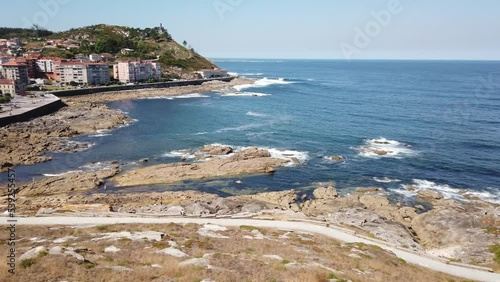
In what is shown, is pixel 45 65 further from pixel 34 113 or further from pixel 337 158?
pixel 337 158

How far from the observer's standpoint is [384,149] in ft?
228

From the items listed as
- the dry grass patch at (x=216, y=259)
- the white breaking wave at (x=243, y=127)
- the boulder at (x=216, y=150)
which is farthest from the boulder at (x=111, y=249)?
the white breaking wave at (x=243, y=127)

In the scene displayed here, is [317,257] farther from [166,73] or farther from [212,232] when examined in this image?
[166,73]

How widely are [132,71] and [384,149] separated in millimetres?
122933

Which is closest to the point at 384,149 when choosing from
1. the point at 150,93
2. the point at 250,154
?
the point at 250,154

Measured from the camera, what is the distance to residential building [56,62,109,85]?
140125 mm

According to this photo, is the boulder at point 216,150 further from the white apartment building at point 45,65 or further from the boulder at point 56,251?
the white apartment building at point 45,65

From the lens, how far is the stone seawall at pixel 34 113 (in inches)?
3093

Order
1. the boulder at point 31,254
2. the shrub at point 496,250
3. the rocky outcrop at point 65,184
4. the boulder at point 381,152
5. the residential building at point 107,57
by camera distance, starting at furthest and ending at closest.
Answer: the residential building at point 107,57, the boulder at point 381,152, the rocky outcrop at point 65,184, the shrub at point 496,250, the boulder at point 31,254

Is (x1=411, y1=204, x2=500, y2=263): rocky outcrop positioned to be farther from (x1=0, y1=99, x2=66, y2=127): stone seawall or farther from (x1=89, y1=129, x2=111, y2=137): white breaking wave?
(x1=0, y1=99, x2=66, y2=127): stone seawall

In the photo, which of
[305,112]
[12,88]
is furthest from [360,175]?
[12,88]

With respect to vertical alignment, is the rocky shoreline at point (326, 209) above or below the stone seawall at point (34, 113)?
below

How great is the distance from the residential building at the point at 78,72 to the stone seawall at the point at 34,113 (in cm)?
3809

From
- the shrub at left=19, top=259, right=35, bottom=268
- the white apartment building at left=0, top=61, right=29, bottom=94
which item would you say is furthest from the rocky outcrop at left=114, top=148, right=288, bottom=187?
the white apartment building at left=0, top=61, right=29, bottom=94
